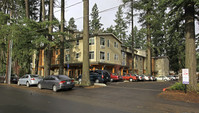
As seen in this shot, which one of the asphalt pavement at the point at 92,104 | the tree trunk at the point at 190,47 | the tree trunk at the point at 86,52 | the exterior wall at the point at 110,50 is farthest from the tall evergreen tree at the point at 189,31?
the exterior wall at the point at 110,50

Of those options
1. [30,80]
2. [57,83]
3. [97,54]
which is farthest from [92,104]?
[97,54]

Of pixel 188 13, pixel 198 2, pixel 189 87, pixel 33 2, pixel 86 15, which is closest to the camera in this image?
pixel 198 2

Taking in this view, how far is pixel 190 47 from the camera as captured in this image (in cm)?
1189

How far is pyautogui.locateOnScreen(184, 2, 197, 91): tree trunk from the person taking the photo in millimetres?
11500

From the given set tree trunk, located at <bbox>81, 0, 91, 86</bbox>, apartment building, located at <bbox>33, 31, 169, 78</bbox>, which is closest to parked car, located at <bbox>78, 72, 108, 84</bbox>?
tree trunk, located at <bbox>81, 0, 91, 86</bbox>

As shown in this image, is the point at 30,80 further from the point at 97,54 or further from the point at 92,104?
the point at 97,54

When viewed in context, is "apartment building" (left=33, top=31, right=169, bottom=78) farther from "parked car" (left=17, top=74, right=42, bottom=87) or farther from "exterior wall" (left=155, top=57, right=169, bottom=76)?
"exterior wall" (left=155, top=57, right=169, bottom=76)

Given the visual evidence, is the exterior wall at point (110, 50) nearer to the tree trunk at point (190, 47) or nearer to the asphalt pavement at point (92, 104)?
the tree trunk at point (190, 47)

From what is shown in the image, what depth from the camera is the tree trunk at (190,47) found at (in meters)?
11.5

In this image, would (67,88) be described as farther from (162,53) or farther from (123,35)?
(162,53)

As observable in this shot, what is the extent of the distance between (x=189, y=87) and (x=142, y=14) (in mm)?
27031

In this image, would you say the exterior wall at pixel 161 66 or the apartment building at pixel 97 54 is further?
the exterior wall at pixel 161 66

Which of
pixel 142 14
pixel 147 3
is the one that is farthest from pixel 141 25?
pixel 147 3

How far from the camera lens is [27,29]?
19016mm
